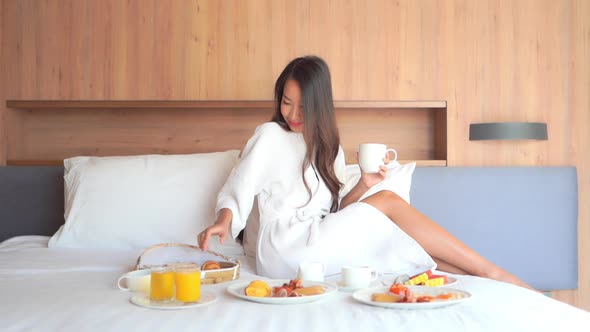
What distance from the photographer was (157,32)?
→ 3072 mm

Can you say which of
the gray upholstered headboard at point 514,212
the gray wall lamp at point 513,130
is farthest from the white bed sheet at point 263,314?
the gray wall lamp at point 513,130

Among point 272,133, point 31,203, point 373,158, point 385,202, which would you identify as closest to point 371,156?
point 373,158

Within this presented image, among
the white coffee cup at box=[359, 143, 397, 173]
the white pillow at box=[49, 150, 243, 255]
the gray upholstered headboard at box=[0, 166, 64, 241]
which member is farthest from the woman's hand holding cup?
the gray upholstered headboard at box=[0, 166, 64, 241]

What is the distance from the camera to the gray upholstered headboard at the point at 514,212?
2.89 m

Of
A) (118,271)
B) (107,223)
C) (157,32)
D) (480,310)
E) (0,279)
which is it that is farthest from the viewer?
(157,32)

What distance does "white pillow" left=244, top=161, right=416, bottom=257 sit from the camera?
2.56 m

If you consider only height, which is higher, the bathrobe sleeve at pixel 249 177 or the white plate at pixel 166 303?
the bathrobe sleeve at pixel 249 177

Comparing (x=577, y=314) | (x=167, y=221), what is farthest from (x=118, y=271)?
(x=577, y=314)

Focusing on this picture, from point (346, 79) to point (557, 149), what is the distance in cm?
103

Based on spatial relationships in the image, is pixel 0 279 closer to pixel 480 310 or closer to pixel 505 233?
pixel 480 310

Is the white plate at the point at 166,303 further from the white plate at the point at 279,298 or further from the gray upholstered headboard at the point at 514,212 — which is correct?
the gray upholstered headboard at the point at 514,212

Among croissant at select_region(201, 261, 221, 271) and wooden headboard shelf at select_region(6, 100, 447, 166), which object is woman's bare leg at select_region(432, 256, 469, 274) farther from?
wooden headboard shelf at select_region(6, 100, 447, 166)

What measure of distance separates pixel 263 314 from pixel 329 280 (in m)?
0.63

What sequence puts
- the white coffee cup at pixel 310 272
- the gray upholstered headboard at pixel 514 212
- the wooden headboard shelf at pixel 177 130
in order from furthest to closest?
the wooden headboard shelf at pixel 177 130, the gray upholstered headboard at pixel 514 212, the white coffee cup at pixel 310 272
